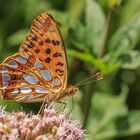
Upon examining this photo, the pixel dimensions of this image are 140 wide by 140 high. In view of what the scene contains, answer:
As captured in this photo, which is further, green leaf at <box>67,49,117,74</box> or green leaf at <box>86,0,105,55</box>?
green leaf at <box>86,0,105,55</box>

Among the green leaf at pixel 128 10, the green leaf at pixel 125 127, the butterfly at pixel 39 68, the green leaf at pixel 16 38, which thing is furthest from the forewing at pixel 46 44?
the green leaf at pixel 128 10

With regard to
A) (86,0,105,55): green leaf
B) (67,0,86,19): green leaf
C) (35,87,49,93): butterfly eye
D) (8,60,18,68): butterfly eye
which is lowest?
(35,87,49,93): butterfly eye

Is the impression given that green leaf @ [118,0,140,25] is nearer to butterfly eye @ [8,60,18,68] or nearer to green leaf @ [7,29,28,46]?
green leaf @ [7,29,28,46]

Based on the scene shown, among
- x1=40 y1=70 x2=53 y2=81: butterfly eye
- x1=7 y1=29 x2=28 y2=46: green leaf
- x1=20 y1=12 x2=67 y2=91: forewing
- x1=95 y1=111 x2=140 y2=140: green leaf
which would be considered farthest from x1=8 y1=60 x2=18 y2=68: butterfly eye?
x1=7 y1=29 x2=28 y2=46: green leaf

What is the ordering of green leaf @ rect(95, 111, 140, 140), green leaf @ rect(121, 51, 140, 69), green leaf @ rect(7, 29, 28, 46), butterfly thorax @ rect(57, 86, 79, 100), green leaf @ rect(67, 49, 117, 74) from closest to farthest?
butterfly thorax @ rect(57, 86, 79, 100)
green leaf @ rect(67, 49, 117, 74)
green leaf @ rect(121, 51, 140, 69)
green leaf @ rect(95, 111, 140, 140)
green leaf @ rect(7, 29, 28, 46)

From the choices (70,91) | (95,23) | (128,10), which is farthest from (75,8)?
(70,91)

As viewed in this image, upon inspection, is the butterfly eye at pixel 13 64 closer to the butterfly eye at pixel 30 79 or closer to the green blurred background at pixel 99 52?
the butterfly eye at pixel 30 79

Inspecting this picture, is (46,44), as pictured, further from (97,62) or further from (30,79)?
(97,62)
